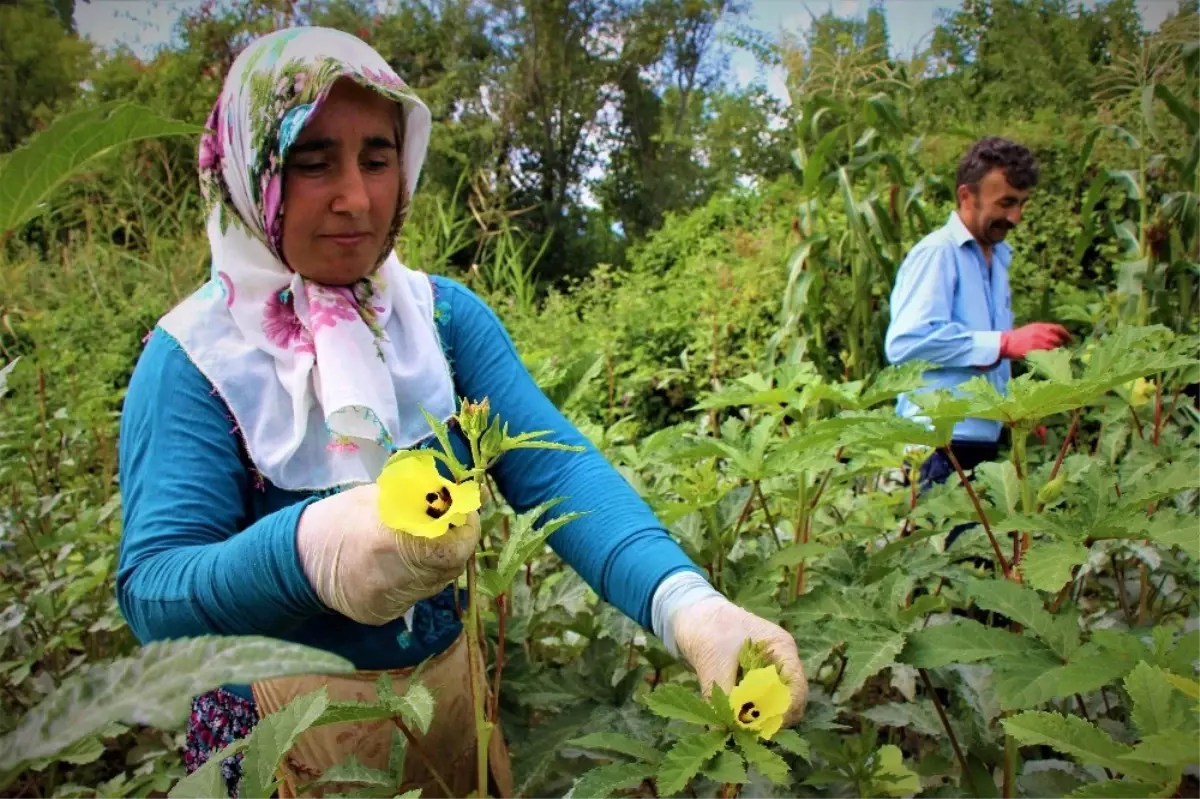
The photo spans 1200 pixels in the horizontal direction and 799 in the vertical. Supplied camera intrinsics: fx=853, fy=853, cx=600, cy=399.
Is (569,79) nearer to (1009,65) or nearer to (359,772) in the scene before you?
(1009,65)

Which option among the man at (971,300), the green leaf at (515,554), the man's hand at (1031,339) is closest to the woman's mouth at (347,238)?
the green leaf at (515,554)

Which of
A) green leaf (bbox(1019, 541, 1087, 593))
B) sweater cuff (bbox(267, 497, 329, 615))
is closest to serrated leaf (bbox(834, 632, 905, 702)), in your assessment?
green leaf (bbox(1019, 541, 1087, 593))

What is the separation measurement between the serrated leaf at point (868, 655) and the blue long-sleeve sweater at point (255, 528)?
241mm

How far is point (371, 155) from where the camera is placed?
1.05 meters

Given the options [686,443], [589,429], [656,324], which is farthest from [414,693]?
[656,324]

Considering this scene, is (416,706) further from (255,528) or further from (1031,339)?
(1031,339)

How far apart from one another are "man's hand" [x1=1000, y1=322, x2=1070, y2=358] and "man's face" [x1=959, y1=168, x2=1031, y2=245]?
424mm

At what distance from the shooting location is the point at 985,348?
2.29m

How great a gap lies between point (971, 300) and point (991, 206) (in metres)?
0.30

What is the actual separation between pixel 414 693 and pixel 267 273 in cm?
66

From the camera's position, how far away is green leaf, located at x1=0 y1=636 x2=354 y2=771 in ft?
1.02

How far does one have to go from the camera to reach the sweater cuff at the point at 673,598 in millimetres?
854

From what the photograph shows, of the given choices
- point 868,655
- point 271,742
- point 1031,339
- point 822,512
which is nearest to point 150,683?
point 271,742

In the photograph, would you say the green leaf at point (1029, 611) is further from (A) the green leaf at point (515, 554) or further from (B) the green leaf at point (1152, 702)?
(A) the green leaf at point (515, 554)
